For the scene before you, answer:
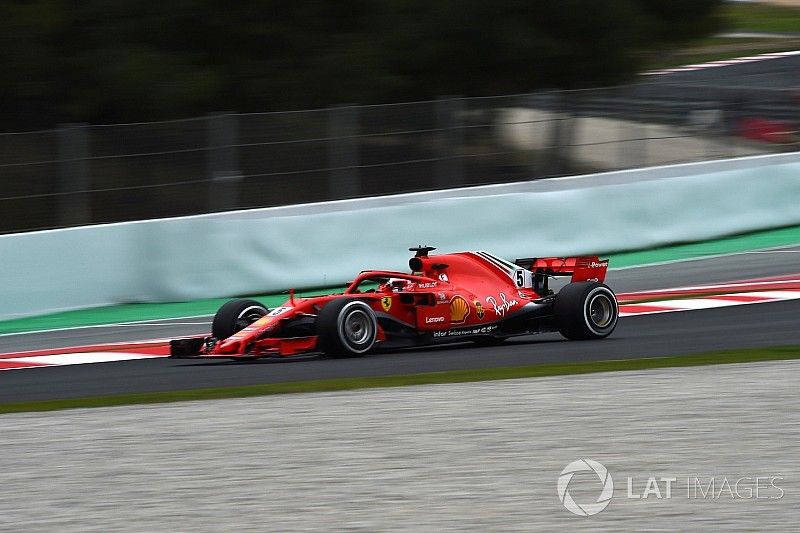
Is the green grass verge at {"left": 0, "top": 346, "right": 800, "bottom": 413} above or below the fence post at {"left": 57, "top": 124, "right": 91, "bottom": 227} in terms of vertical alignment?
below

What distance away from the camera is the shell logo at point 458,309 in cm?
1045

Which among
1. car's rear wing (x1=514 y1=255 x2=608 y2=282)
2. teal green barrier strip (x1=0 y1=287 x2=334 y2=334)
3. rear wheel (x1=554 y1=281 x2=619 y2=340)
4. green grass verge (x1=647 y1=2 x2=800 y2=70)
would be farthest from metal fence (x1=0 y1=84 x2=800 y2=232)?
green grass verge (x1=647 y1=2 x2=800 y2=70)

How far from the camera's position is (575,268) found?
11.0 m

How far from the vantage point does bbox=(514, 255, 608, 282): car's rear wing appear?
11.0 meters

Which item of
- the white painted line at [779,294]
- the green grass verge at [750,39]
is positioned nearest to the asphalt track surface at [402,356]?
the white painted line at [779,294]

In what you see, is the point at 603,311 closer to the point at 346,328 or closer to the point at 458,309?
the point at 458,309

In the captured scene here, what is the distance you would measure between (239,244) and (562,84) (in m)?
6.05

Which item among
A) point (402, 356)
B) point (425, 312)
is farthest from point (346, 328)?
point (425, 312)

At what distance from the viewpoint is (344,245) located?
15078 mm

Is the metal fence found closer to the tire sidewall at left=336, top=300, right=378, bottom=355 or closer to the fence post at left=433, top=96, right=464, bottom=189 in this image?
the fence post at left=433, top=96, right=464, bottom=189

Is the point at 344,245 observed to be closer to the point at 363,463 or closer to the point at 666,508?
the point at 363,463

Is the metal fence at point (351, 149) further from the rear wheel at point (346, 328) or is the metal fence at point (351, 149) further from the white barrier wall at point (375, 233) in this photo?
the rear wheel at point (346, 328)

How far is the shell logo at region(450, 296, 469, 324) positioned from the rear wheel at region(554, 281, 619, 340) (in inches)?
29.0

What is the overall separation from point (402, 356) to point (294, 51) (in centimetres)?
799
